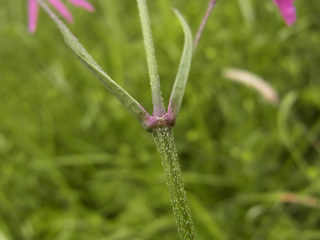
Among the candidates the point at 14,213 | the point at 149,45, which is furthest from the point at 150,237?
the point at 149,45

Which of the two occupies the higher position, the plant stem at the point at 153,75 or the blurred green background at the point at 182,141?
the blurred green background at the point at 182,141

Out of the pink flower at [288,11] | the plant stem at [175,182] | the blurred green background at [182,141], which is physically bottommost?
the plant stem at [175,182]

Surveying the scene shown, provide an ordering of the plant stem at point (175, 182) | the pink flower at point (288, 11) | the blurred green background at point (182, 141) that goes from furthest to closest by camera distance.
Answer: the blurred green background at point (182, 141) < the pink flower at point (288, 11) < the plant stem at point (175, 182)

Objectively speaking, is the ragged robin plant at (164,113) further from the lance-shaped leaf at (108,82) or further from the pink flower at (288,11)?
the pink flower at (288,11)

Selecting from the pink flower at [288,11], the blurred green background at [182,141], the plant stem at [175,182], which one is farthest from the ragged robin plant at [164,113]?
the blurred green background at [182,141]

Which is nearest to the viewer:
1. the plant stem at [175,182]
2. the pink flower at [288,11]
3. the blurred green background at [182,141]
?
the plant stem at [175,182]

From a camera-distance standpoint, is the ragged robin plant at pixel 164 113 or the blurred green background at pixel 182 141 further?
the blurred green background at pixel 182 141

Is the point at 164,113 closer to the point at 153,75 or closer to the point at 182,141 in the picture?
the point at 153,75

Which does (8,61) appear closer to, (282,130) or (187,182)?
(187,182)
